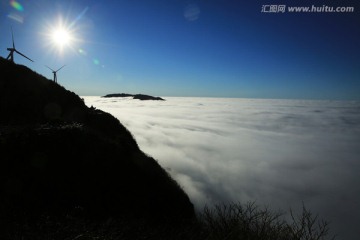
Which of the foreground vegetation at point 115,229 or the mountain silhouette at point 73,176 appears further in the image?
the mountain silhouette at point 73,176

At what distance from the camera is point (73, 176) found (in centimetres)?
2298

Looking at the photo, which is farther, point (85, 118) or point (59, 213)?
point (85, 118)

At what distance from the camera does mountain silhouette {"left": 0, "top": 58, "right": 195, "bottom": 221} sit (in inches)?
773

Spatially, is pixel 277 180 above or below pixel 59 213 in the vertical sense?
below

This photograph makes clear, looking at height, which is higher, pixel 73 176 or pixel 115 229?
pixel 73 176

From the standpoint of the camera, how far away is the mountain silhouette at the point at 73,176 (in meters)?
19.6

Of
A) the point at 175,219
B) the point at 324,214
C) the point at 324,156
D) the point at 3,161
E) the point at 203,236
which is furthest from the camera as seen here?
the point at 324,156

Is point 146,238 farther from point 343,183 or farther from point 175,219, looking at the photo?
point 343,183

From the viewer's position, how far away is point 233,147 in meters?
A: 160

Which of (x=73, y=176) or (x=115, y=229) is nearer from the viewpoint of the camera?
(x=115, y=229)

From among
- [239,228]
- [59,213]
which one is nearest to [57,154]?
[59,213]

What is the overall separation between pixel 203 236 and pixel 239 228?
11.4 ft

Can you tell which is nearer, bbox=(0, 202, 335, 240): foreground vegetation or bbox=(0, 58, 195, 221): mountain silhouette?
bbox=(0, 202, 335, 240): foreground vegetation

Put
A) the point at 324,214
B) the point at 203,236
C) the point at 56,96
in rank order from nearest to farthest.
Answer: the point at 203,236
the point at 56,96
the point at 324,214
